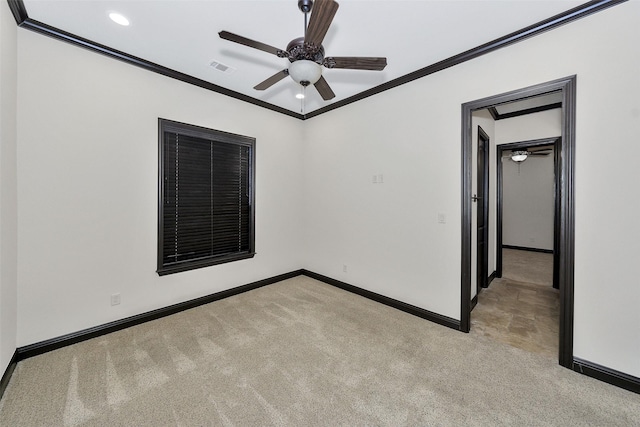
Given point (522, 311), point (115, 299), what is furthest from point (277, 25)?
point (522, 311)

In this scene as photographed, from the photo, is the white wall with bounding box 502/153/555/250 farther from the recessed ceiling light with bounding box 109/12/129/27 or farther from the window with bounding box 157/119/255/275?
the recessed ceiling light with bounding box 109/12/129/27

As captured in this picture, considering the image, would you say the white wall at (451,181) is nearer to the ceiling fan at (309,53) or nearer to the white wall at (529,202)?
the ceiling fan at (309,53)

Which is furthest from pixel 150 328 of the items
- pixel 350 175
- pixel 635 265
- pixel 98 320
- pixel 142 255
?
pixel 635 265

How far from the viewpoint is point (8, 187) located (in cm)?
196

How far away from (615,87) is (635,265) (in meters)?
1.31

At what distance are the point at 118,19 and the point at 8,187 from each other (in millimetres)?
1601

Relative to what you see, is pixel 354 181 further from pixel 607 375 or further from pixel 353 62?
pixel 607 375

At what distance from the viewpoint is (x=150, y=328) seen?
2.76 metres

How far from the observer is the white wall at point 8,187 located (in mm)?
1822

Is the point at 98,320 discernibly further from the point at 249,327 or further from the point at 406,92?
the point at 406,92

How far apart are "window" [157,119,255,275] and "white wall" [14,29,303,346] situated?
0.37 ft

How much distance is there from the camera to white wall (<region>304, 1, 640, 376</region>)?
193cm

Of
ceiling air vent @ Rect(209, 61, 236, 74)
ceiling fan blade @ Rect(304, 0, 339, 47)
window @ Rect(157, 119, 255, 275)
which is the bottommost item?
window @ Rect(157, 119, 255, 275)

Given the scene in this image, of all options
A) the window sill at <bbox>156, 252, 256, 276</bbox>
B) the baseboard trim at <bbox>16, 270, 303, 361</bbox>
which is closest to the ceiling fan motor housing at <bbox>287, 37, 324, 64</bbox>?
the window sill at <bbox>156, 252, 256, 276</bbox>
